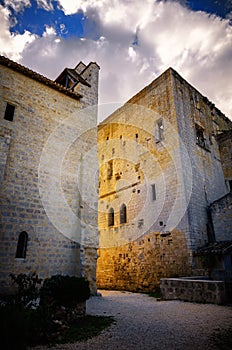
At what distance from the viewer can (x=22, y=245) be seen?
783 centimetres

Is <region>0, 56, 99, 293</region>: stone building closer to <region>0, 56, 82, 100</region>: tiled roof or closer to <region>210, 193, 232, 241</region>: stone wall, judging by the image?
<region>0, 56, 82, 100</region>: tiled roof

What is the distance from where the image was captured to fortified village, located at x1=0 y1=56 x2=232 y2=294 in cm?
833

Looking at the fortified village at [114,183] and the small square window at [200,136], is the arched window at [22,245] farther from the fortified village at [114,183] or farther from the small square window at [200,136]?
the small square window at [200,136]

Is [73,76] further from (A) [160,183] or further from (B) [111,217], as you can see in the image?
(B) [111,217]

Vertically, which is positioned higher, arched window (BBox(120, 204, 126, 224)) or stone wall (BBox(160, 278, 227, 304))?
arched window (BBox(120, 204, 126, 224))

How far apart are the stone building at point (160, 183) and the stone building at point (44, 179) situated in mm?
4028

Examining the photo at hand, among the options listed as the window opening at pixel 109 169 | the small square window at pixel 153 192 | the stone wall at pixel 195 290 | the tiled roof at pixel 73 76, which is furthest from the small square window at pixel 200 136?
the stone wall at pixel 195 290

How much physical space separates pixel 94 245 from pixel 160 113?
8.94 m

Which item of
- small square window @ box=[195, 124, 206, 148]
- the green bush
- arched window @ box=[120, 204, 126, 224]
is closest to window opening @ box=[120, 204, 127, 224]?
arched window @ box=[120, 204, 126, 224]

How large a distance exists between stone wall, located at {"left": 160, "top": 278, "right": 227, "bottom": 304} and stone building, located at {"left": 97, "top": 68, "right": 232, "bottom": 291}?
2.61 m

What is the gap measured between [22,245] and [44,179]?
8.67ft

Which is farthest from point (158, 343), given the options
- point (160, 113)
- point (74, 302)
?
point (160, 113)

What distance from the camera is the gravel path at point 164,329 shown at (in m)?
3.39

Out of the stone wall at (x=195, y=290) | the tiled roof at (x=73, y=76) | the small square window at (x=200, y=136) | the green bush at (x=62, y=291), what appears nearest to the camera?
the green bush at (x=62, y=291)
